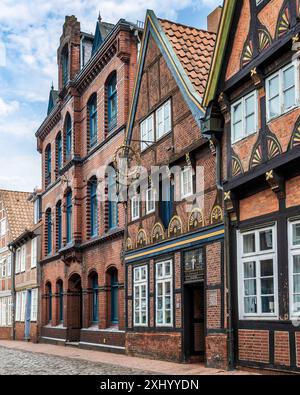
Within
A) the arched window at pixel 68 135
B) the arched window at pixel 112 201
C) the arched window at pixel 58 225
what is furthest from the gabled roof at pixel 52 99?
the arched window at pixel 112 201

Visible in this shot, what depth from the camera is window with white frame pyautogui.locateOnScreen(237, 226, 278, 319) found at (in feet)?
46.7

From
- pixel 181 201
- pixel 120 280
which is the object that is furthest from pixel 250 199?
pixel 120 280

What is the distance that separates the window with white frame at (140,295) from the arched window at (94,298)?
19.2 feet

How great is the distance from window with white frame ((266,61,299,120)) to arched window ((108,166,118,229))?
11.9 metres

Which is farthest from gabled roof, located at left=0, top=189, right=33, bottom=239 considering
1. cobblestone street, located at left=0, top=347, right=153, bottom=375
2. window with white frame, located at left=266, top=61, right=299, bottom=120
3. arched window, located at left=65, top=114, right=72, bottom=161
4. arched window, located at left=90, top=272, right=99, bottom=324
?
window with white frame, located at left=266, top=61, right=299, bottom=120

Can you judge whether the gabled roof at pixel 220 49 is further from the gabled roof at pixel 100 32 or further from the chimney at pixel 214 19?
the gabled roof at pixel 100 32

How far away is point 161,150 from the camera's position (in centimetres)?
2075

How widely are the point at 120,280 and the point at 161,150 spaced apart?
571 cm

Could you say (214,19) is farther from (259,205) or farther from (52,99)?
(52,99)

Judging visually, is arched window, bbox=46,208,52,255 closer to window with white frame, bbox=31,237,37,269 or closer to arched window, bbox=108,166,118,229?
window with white frame, bbox=31,237,37,269

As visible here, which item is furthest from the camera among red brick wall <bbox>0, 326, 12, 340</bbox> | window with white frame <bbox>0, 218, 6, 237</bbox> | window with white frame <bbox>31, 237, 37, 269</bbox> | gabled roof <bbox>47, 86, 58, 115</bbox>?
window with white frame <bbox>0, 218, 6, 237</bbox>

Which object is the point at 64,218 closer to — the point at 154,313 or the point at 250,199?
the point at 154,313

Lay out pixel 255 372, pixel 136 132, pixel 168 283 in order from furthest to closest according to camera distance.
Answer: pixel 136 132, pixel 168 283, pixel 255 372

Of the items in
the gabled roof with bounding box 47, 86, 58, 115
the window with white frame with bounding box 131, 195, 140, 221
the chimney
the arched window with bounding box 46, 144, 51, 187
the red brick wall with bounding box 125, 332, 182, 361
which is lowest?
the red brick wall with bounding box 125, 332, 182, 361
